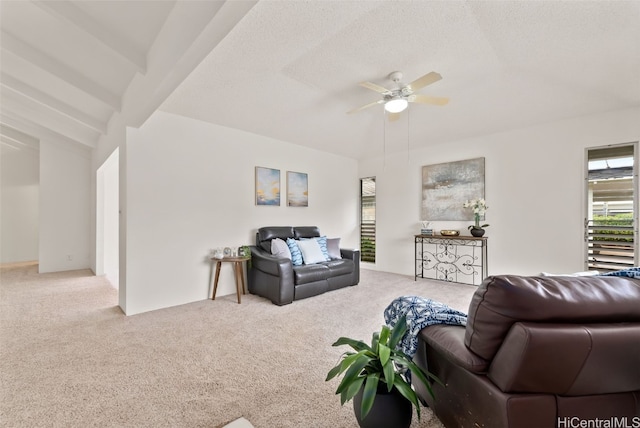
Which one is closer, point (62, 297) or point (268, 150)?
point (62, 297)

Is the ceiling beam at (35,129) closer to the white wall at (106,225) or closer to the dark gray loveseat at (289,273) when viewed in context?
the white wall at (106,225)

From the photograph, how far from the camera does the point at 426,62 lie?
9.07ft

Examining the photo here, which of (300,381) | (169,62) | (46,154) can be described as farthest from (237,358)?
(46,154)

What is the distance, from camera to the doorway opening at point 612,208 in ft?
11.2

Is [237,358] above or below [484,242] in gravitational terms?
below

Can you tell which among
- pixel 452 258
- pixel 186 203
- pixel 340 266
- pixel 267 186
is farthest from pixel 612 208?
pixel 186 203

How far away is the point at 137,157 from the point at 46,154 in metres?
4.25

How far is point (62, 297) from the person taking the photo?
13.0 ft

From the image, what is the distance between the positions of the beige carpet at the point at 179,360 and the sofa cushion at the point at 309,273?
28cm

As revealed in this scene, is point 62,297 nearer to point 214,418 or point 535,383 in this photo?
point 214,418

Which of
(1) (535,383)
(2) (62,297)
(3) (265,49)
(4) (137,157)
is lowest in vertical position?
(2) (62,297)

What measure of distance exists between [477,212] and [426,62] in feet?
8.88

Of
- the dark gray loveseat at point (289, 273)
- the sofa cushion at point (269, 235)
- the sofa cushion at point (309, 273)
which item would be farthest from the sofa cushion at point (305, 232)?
the sofa cushion at point (309, 273)

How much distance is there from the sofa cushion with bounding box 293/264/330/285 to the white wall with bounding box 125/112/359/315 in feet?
3.66
